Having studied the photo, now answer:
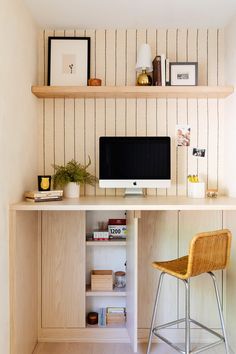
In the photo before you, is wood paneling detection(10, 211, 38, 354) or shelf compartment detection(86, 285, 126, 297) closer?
wood paneling detection(10, 211, 38, 354)

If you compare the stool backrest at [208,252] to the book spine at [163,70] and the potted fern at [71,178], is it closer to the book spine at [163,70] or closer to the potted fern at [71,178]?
the potted fern at [71,178]

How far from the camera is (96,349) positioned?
2467mm

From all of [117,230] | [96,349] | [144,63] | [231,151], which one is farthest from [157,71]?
[96,349]

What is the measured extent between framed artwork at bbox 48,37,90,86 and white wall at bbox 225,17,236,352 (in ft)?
3.36

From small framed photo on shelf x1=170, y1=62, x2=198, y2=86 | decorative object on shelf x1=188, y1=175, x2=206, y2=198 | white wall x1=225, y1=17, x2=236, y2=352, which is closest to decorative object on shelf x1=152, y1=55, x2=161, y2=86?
small framed photo on shelf x1=170, y1=62, x2=198, y2=86

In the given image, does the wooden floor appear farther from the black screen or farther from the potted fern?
the black screen

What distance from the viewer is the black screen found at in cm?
248

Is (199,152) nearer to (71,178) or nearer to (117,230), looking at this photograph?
(117,230)

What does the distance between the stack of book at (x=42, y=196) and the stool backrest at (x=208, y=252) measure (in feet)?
2.96

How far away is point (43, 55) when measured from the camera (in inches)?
104

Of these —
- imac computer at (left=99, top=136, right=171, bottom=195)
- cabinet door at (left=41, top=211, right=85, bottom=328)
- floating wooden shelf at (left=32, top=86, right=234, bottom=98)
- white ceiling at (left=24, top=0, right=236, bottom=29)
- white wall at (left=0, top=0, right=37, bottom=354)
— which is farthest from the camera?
cabinet door at (left=41, top=211, right=85, bottom=328)

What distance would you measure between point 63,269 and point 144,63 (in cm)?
159

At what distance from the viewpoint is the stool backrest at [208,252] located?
1906 mm

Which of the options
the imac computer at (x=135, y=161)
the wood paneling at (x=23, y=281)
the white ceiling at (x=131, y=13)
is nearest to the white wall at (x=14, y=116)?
the wood paneling at (x=23, y=281)
